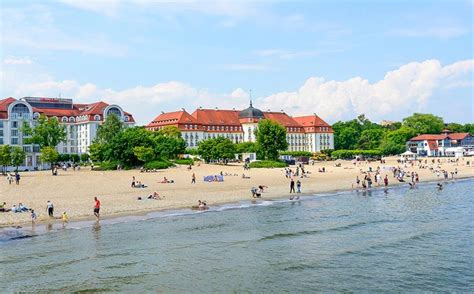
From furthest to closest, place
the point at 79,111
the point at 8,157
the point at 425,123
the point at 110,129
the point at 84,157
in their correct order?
the point at 425,123 → the point at 79,111 → the point at 84,157 → the point at 110,129 → the point at 8,157

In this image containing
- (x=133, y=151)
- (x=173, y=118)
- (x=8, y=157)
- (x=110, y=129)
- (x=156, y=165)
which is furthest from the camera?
(x=173, y=118)

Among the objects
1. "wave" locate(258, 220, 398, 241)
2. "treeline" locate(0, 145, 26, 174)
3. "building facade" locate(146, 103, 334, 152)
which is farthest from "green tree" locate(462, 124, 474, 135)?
"wave" locate(258, 220, 398, 241)

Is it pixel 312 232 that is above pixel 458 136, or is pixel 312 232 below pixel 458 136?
below

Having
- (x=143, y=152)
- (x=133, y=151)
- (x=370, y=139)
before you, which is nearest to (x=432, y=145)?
(x=370, y=139)

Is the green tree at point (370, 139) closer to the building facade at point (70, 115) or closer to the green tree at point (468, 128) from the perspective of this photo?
the green tree at point (468, 128)

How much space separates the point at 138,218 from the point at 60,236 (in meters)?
7.05

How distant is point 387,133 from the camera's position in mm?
170000

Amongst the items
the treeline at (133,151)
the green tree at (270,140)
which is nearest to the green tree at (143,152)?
the treeline at (133,151)

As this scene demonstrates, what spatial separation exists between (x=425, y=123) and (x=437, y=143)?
27492 mm

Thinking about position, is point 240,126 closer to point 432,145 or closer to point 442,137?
point 432,145

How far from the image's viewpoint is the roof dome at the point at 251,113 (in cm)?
15488

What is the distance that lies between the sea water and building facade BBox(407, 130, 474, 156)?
13327 centimetres

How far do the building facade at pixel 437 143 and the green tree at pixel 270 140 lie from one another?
8086cm

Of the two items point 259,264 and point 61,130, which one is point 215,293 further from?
point 61,130
